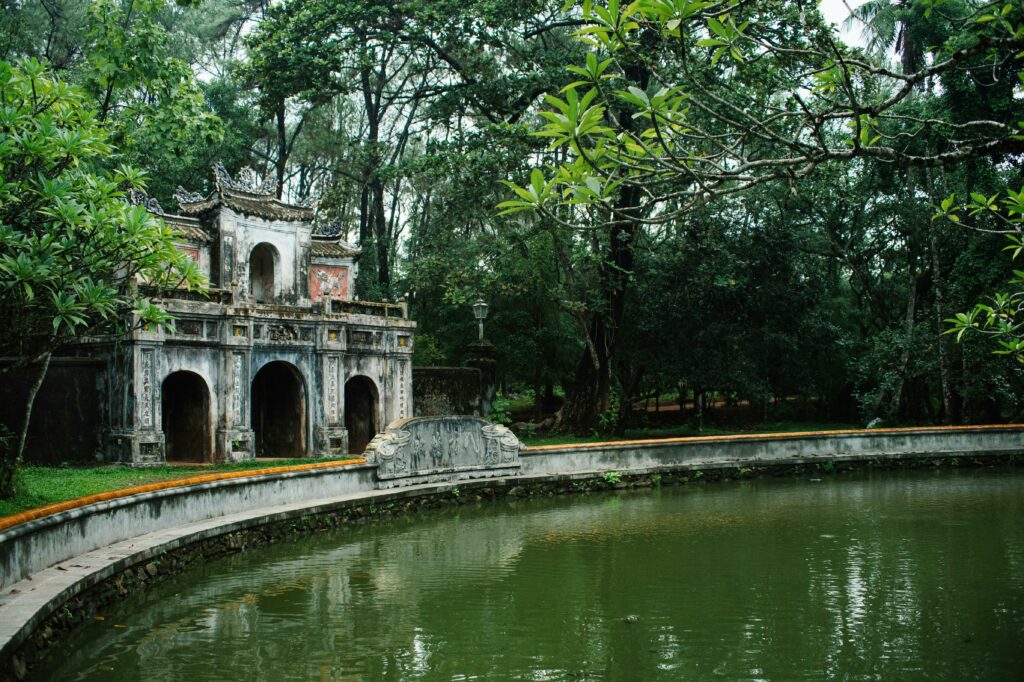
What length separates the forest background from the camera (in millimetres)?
17703

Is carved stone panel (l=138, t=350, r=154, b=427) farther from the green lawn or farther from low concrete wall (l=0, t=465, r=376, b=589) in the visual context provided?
low concrete wall (l=0, t=465, r=376, b=589)

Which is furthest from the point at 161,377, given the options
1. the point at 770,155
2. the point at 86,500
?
the point at 770,155

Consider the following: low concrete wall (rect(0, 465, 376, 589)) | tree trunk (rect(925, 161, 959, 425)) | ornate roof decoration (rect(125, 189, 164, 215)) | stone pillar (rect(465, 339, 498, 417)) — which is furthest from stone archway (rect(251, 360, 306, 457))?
tree trunk (rect(925, 161, 959, 425))

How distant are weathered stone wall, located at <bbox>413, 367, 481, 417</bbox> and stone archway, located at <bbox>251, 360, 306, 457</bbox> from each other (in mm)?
4141

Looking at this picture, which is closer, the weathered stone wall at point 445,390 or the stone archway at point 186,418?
the stone archway at point 186,418

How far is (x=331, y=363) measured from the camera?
19141 mm

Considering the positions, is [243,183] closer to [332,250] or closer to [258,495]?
[332,250]

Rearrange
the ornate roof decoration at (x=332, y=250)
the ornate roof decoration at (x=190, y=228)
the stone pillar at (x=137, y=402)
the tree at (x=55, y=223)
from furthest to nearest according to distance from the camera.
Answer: the ornate roof decoration at (x=332, y=250), the ornate roof decoration at (x=190, y=228), the stone pillar at (x=137, y=402), the tree at (x=55, y=223)

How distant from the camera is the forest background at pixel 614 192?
58.1 feet

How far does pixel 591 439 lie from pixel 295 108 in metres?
19.6

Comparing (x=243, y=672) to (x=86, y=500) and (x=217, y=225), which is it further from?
(x=217, y=225)

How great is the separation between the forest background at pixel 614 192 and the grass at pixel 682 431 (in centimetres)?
77

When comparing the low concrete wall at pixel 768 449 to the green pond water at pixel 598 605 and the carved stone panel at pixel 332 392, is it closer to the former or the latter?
the green pond water at pixel 598 605

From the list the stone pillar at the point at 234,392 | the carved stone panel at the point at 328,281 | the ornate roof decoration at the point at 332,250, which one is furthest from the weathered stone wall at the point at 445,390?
the stone pillar at the point at 234,392
